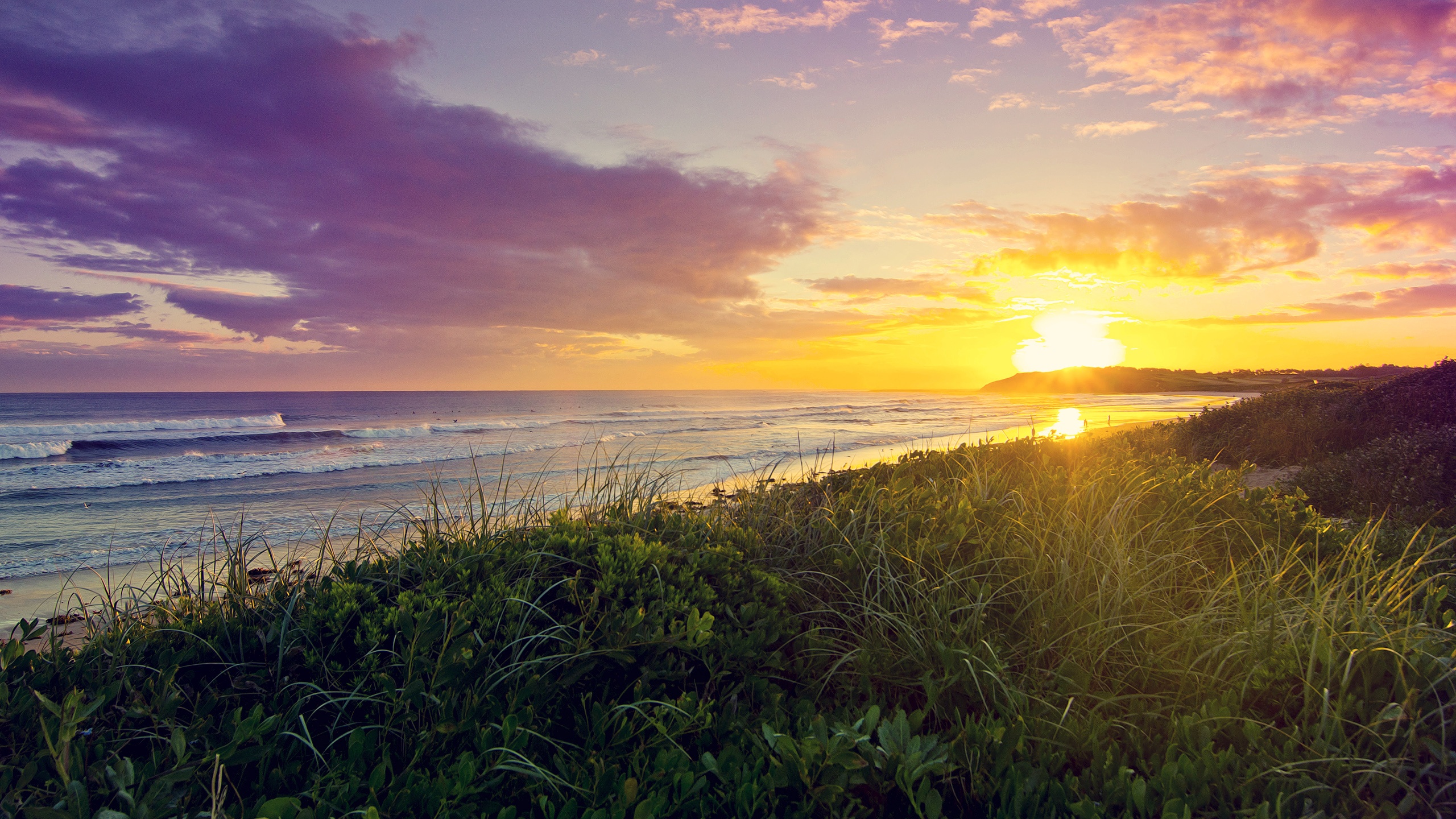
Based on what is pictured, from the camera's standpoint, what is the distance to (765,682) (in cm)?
288

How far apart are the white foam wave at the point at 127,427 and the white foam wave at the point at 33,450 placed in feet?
28.5

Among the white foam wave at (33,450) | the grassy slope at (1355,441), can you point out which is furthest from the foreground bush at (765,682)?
the white foam wave at (33,450)

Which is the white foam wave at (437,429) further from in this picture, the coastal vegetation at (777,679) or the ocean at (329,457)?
the coastal vegetation at (777,679)

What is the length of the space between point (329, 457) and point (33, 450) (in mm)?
14433

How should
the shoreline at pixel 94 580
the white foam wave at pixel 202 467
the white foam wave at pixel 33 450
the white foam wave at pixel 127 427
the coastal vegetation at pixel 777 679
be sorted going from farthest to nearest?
1. the white foam wave at pixel 127 427
2. the white foam wave at pixel 33 450
3. the white foam wave at pixel 202 467
4. the shoreline at pixel 94 580
5. the coastal vegetation at pixel 777 679

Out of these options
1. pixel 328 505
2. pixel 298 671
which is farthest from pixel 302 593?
pixel 328 505

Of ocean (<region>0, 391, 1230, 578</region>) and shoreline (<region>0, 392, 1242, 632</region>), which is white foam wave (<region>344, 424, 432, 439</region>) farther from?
shoreline (<region>0, 392, 1242, 632</region>)

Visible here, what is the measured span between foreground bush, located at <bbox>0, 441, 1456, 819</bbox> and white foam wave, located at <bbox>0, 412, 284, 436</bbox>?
46.4 metres

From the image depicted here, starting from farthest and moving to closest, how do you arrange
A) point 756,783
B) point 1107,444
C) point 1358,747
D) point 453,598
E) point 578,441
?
1. point 578,441
2. point 1107,444
3. point 453,598
4. point 1358,747
5. point 756,783

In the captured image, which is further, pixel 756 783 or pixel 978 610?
pixel 978 610

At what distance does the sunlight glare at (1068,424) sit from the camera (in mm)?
17220

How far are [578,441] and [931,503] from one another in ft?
83.8

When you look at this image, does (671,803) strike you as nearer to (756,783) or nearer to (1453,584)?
(756,783)

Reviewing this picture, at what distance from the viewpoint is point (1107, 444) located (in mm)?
9336
